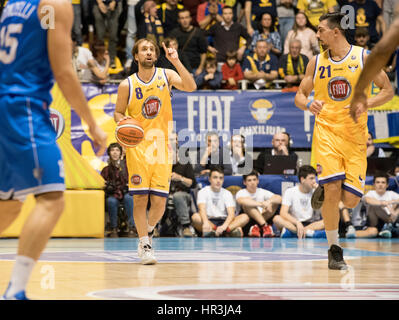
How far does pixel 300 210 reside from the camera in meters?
13.1

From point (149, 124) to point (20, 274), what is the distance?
14.2ft

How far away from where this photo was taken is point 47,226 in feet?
13.0

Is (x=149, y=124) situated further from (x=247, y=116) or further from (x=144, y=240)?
(x=247, y=116)

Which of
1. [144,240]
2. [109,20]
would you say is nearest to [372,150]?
[109,20]

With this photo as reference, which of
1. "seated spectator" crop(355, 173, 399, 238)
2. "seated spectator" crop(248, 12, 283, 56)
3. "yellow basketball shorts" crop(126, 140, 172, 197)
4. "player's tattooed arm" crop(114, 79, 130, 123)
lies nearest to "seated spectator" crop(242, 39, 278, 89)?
"seated spectator" crop(248, 12, 283, 56)

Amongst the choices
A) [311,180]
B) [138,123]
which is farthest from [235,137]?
[138,123]

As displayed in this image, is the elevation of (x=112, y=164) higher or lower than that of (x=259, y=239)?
higher

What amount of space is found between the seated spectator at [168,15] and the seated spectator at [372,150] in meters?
5.01

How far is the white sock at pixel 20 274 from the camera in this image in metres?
3.92

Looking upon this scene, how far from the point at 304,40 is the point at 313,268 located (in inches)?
376

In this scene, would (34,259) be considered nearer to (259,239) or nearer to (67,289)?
(67,289)

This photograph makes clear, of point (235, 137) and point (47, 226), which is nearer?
point (47, 226)

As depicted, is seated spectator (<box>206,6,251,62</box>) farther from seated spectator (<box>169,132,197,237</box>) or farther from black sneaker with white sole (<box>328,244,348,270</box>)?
black sneaker with white sole (<box>328,244,348,270</box>)

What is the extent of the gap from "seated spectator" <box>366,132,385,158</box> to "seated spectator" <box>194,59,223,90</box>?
129 inches
